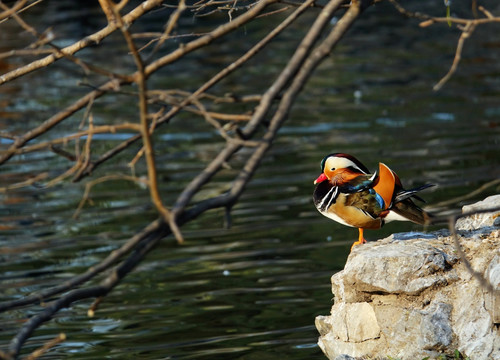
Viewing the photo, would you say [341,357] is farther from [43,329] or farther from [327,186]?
[43,329]

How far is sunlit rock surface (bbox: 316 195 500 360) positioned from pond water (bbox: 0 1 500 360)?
935mm

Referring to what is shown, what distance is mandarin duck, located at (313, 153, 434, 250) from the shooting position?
557cm

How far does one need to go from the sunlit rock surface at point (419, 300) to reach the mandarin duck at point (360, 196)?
0.19 metres

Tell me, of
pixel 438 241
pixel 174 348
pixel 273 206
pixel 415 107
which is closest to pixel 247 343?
pixel 174 348

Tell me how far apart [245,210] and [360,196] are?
17.9 feet

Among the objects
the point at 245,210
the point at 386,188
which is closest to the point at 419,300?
→ the point at 386,188

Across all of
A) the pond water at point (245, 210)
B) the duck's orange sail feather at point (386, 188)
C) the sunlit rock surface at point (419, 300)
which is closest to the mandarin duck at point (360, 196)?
the duck's orange sail feather at point (386, 188)

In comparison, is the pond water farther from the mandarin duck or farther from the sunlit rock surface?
the mandarin duck

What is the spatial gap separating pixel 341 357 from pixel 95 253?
4.79m

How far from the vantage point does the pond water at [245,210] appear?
770cm

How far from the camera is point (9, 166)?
1350 cm

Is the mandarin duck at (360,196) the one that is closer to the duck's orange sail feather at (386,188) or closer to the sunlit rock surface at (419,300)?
the duck's orange sail feather at (386,188)

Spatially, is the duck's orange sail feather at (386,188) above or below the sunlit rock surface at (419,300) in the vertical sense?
above

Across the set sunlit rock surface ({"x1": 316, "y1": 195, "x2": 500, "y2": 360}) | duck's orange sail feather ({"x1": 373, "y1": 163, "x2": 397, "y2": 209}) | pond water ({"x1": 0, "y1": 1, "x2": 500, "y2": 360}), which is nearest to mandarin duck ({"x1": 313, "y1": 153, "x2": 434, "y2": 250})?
duck's orange sail feather ({"x1": 373, "y1": 163, "x2": 397, "y2": 209})
